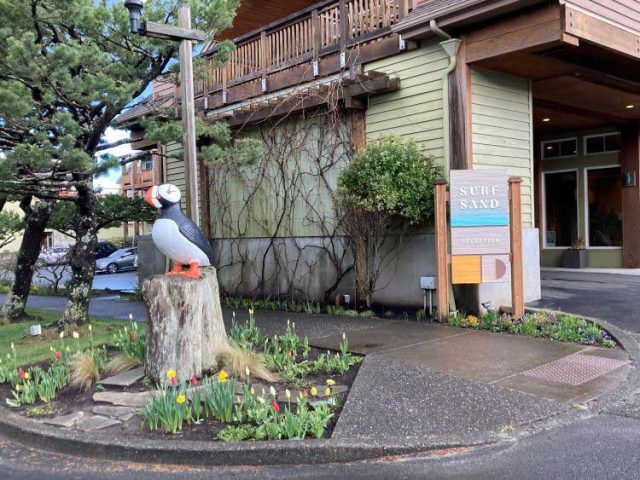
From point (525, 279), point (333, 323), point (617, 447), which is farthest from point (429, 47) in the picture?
point (617, 447)

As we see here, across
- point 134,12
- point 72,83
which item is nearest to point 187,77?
point 134,12

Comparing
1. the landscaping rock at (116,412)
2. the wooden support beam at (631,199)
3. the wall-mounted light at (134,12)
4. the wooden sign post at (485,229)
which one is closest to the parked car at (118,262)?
the wooden support beam at (631,199)

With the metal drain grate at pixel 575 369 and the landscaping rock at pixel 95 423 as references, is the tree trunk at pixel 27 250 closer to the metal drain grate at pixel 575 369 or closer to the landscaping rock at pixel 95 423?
the landscaping rock at pixel 95 423

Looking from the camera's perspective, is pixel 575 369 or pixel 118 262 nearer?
pixel 575 369

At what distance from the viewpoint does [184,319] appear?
5582 mm

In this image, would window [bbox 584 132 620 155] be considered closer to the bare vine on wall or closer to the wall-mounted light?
the bare vine on wall

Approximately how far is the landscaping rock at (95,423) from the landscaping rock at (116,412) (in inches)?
2.2

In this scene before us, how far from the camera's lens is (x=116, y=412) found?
16.3ft

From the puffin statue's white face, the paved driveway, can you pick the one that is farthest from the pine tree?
the paved driveway

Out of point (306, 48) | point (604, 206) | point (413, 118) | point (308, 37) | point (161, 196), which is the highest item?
point (308, 37)

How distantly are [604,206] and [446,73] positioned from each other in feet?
26.5

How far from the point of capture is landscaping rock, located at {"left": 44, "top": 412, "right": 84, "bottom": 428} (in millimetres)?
4746

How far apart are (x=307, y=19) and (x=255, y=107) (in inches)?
79.2

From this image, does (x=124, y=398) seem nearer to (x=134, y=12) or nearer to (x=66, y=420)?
(x=66, y=420)
